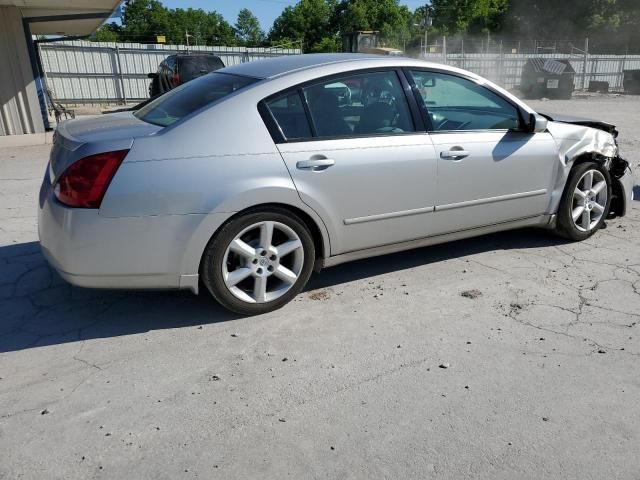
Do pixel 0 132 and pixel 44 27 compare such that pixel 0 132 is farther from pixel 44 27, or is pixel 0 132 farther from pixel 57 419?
pixel 57 419

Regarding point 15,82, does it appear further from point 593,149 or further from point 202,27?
point 202,27

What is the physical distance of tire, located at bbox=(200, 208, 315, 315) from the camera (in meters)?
3.36

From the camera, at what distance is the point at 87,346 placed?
3.28 meters

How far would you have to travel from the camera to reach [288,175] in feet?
11.3

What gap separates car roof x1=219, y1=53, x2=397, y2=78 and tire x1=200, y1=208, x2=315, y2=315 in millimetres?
975

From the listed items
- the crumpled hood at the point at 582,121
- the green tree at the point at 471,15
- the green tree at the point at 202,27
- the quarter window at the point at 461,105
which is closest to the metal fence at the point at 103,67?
the crumpled hood at the point at 582,121

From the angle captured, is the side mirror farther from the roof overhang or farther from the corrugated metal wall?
the corrugated metal wall

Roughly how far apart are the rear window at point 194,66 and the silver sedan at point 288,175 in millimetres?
11616

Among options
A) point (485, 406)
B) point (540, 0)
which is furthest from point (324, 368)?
point (540, 0)

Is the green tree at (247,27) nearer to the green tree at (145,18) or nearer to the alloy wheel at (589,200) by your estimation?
the green tree at (145,18)

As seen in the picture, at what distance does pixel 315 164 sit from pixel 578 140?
2.51 meters

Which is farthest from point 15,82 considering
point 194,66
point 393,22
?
point 393,22

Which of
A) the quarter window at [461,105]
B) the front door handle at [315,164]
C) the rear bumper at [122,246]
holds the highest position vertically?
the quarter window at [461,105]

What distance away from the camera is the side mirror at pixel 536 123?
4281mm
